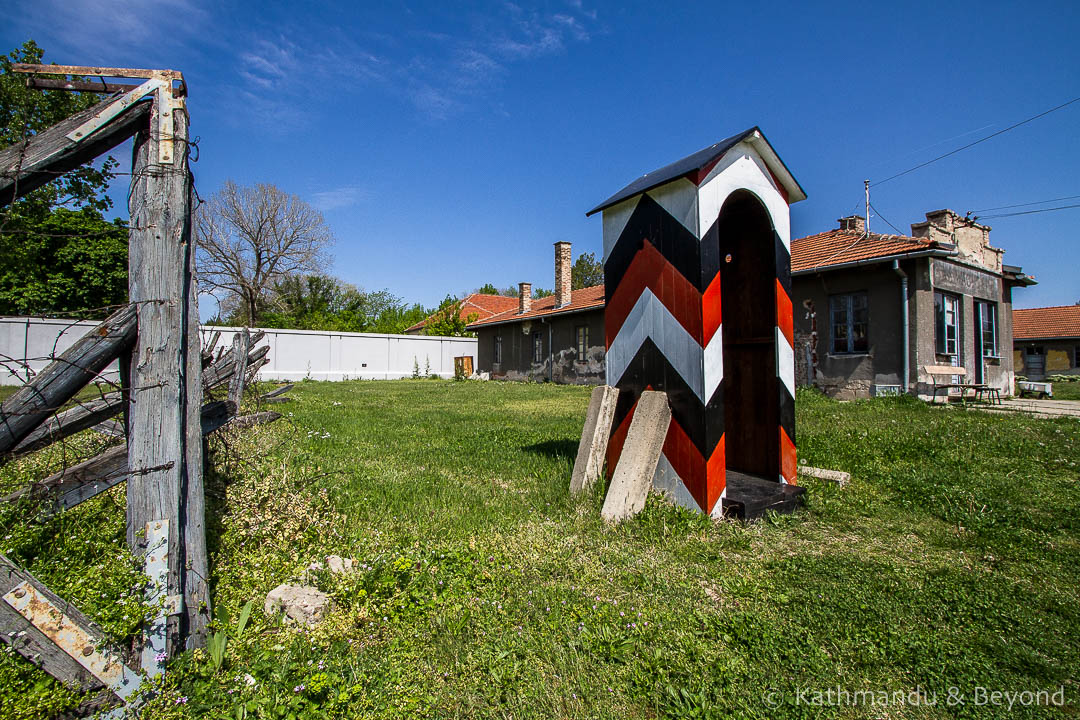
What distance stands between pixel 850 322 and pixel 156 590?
14234 mm

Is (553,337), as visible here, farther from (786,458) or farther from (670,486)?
(670,486)

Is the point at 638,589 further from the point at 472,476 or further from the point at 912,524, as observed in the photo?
the point at 472,476

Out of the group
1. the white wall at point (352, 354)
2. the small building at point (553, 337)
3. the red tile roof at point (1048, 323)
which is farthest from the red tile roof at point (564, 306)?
the red tile roof at point (1048, 323)

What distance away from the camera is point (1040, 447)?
5.91 meters

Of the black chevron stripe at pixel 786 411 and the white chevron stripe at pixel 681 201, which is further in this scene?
the black chevron stripe at pixel 786 411

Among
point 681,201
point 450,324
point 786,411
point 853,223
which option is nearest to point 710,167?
point 681,201

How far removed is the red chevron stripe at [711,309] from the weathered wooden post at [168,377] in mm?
3074

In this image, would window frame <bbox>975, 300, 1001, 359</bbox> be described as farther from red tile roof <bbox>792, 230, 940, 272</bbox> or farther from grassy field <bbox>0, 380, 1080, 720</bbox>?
grassy field <bbox>0, 380, 1080, 720</bbox>

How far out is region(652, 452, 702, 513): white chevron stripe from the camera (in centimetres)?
381

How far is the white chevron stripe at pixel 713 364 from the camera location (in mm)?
3699

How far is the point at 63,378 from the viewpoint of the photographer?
193 centimetres

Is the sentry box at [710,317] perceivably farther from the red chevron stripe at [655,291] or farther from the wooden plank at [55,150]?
the wooden plank at [55,150]

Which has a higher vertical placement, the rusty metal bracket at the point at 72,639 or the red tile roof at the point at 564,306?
the red tile roof at the point at 564,306

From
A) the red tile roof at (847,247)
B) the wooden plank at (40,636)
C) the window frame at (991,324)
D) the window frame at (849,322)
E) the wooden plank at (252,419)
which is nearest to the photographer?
the wooden plank at (40,636)
